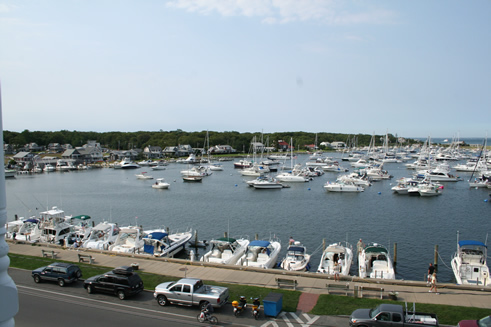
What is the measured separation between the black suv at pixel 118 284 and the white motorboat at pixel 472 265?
2425 cm

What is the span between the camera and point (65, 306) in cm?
2127

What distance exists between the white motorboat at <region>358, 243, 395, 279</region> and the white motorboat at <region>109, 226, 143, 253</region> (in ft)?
68.5

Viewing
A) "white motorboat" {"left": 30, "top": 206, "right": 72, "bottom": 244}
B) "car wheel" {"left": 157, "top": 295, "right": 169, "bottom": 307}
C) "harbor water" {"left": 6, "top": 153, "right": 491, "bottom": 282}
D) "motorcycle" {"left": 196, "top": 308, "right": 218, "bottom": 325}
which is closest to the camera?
"motorcycle" {"left": 196, "top": 308, "right": 218, "bottom": 325}

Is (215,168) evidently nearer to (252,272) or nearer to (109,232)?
(109,232)

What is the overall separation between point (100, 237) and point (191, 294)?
943 inches

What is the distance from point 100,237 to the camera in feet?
135

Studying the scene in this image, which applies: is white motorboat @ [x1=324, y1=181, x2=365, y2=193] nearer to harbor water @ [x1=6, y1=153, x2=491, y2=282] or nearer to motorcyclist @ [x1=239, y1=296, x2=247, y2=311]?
harbor water @ [x1=6, y1=153, x2=491, y2=282]

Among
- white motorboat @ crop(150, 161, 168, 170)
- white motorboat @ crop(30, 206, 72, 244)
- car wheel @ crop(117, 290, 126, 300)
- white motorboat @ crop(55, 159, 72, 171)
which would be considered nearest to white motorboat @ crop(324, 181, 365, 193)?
white motorboat @ crop(30, 206, 72, 244)

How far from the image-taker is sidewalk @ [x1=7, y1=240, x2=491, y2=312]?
21.8 metres

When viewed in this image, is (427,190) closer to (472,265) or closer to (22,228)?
(472,265)

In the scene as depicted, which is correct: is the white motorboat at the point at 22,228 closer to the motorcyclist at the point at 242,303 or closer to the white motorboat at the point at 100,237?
the white motorboat at the point at 100,237

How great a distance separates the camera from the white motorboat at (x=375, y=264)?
1209 inches

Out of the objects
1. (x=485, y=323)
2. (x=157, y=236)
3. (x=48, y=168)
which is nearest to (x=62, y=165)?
(x=48, y=168)

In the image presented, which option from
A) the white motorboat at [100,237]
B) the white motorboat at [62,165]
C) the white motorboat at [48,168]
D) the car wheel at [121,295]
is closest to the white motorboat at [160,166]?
the white motorboat at [62,165]
